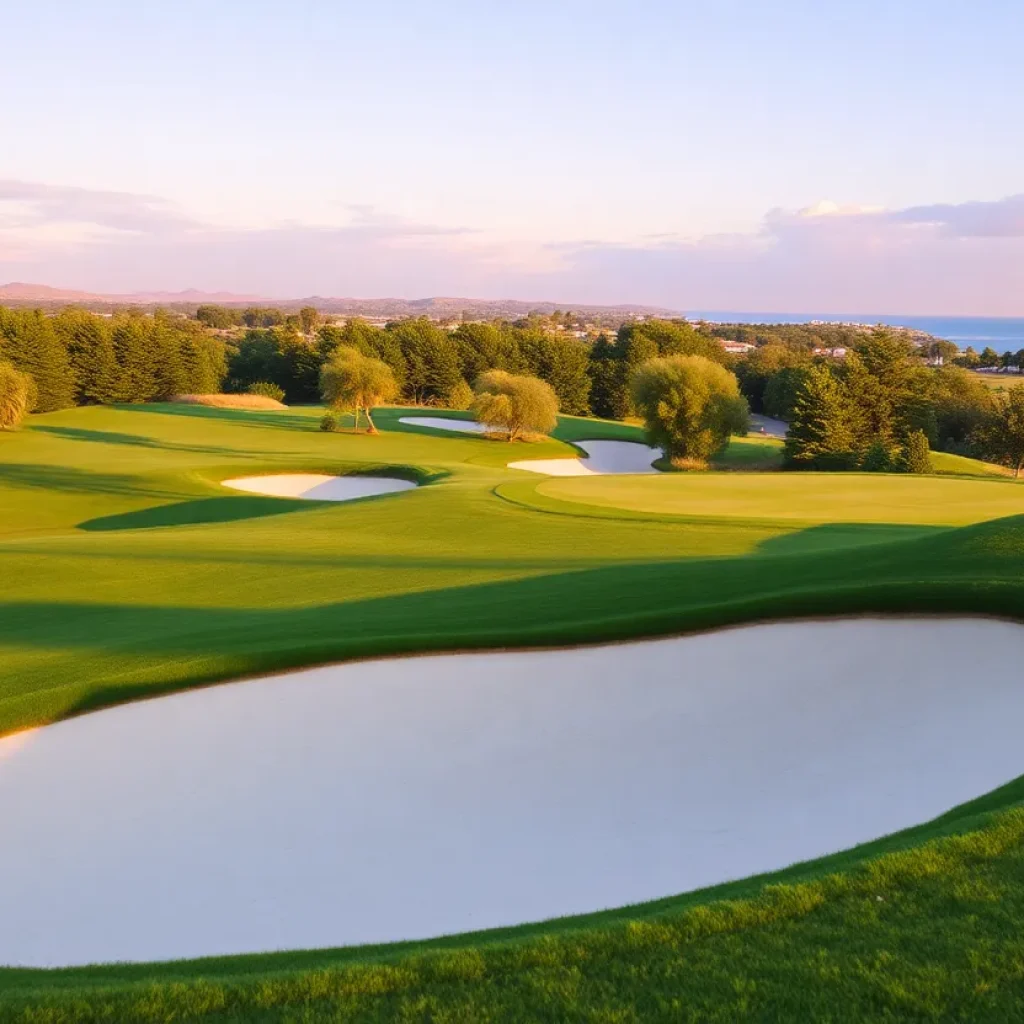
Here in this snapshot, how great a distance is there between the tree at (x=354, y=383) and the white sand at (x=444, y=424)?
6.33 m

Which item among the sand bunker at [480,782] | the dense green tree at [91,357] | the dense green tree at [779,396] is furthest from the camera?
the dense green tree at [779,396]

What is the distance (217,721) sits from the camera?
8977 millimetres

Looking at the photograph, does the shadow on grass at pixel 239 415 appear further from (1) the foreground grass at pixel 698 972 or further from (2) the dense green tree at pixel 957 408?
(1) the foreground grass at pixel 698 972

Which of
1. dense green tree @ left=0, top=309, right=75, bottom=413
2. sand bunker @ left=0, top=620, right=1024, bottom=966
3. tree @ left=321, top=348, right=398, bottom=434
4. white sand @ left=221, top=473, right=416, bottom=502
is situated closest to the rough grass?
dense green tree @ left=0, top=309, right=75, bottom=413

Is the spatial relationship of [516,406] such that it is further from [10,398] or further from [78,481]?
[10,398]

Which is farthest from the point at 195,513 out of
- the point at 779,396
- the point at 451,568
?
the point at 779,396

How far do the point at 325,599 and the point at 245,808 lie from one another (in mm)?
6355

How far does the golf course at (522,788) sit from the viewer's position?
399 cm

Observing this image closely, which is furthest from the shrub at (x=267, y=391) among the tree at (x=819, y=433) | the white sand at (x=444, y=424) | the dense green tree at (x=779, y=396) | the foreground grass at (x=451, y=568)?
the foreground grass at (x=451, y=568)

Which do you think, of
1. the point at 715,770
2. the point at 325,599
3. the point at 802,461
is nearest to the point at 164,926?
the point at 715,770

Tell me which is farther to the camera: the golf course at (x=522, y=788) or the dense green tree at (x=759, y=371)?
the dense green tree at (x=759, y=371)

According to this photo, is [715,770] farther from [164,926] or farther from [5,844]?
[5,844]

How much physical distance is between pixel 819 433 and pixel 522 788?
4621 centimetres

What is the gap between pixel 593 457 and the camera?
5384cm
